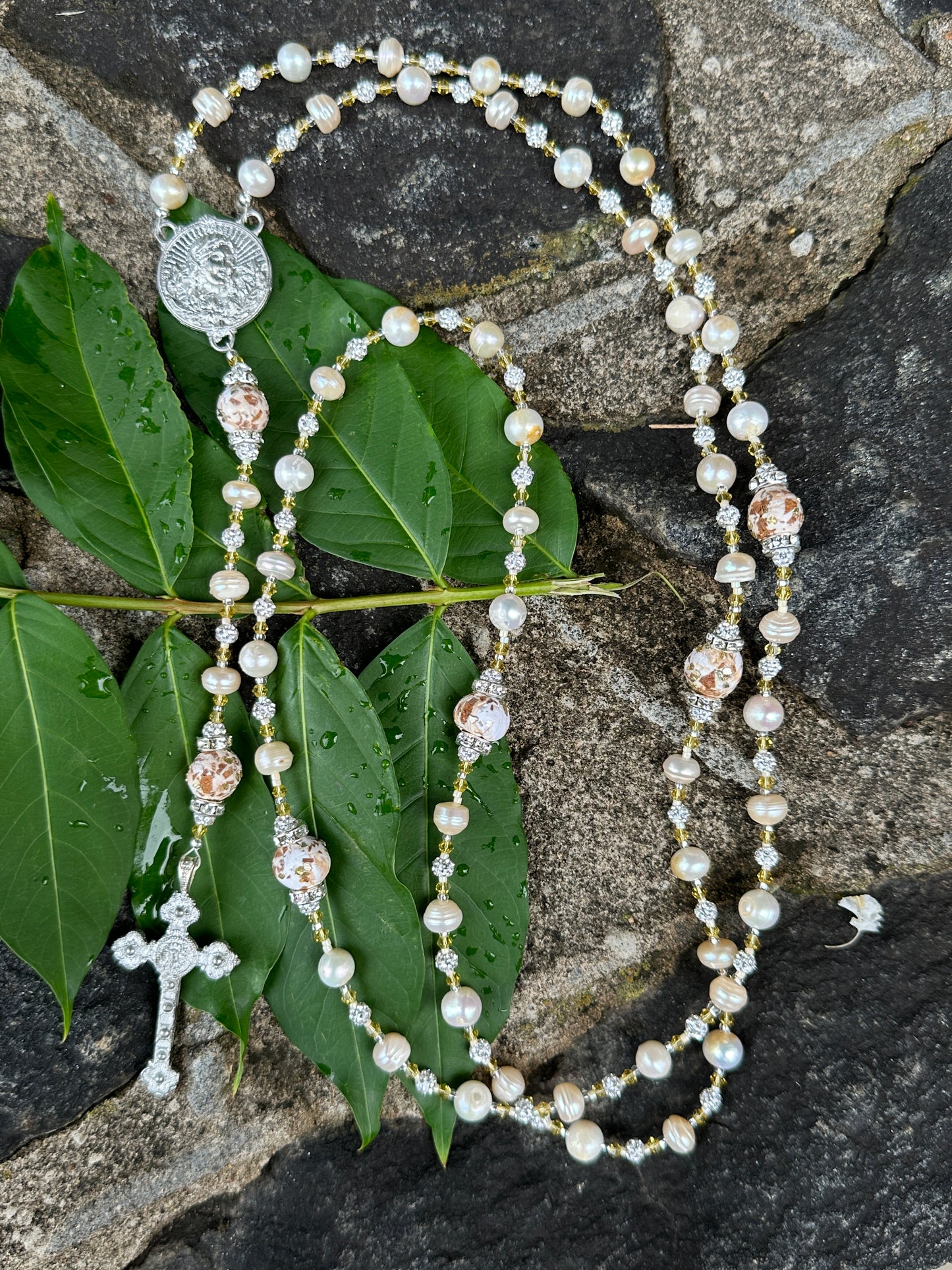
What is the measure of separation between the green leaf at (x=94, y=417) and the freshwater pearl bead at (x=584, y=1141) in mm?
1085

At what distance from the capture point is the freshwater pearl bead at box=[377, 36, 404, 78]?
46.6 inches

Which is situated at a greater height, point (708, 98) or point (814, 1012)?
point (708, 98)

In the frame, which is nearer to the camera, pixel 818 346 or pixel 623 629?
pixel 818 346

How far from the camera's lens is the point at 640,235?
1232 millimetres

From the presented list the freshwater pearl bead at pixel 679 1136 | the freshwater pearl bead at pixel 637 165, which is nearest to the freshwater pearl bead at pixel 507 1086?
the freshwater pearl bead at pixel 679 1136

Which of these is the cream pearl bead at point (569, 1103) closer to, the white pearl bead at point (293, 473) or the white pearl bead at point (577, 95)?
the white pearl bead at point (293, 473)

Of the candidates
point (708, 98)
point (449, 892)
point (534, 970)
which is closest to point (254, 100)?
point (708, 98)

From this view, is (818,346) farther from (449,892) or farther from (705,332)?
(449,892)

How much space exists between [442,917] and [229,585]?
618 mm

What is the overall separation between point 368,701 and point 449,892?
36 cm

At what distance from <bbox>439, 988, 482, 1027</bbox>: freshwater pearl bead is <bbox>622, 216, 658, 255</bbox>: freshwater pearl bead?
4.04 ft

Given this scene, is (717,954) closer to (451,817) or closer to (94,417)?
(451,817)

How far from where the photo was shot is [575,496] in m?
1.34

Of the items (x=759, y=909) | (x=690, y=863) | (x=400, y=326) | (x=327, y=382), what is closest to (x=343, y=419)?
(x=327, y=382)
